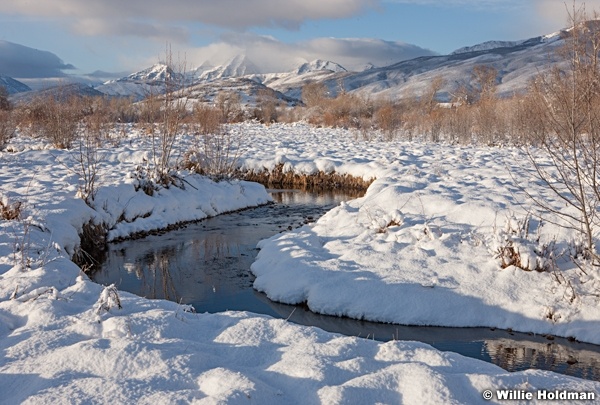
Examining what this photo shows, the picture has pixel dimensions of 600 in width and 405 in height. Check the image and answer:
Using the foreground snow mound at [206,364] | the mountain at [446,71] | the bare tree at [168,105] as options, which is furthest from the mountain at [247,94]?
the foreground snow mound at [206,364]

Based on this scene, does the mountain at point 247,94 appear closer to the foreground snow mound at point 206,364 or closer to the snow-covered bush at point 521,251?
the snow-covered bush at point 521,251

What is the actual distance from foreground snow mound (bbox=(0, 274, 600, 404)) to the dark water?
191 cm

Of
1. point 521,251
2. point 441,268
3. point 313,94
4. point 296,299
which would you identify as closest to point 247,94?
point 313,94

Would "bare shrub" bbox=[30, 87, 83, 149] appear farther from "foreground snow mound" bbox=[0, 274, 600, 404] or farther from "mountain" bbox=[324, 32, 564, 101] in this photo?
"mountain" bbox=[324, 32, 564, 101]

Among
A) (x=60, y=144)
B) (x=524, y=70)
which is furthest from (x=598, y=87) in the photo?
(x=524, y=70)

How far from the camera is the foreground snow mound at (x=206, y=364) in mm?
3141

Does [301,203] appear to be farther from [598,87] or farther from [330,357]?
[330,357]

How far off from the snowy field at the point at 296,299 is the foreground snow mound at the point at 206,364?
1 cm

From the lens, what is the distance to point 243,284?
8078 millimetres

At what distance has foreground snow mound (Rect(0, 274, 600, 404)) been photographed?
314 centimetres

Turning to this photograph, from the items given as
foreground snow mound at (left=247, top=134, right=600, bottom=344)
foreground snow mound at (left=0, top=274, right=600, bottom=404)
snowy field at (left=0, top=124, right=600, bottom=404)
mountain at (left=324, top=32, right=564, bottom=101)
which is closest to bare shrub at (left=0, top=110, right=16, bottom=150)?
snowy field at (left=0, top=124, right=600, bottom=404)

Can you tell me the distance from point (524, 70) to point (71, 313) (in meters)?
138

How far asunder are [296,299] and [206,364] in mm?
3849

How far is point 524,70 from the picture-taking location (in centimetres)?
12525
